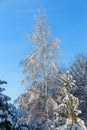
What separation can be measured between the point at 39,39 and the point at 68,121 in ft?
47.4

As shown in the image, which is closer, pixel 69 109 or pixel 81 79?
pixel 69 109

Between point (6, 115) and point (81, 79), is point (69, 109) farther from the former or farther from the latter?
point (81, 79)

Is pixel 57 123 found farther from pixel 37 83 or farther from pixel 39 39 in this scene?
pixel 39 39

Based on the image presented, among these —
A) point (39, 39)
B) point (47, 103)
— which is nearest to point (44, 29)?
point (39, 39)

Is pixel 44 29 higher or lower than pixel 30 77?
higher

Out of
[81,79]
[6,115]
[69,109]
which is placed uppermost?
[81,79]

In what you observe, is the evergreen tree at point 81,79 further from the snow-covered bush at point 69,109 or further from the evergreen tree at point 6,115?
the snow-covered bush at point 69,109

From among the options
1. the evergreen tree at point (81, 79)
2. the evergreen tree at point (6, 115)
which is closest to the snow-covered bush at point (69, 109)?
the evergreen tree at point (6, 115)

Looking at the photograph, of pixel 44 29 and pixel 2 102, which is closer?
pixel 44 29

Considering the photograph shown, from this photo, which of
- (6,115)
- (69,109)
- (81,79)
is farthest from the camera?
(81,79)

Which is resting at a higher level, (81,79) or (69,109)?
(81,79)

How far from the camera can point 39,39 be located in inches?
1081

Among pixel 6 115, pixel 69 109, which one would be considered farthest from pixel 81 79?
pixel 69 109

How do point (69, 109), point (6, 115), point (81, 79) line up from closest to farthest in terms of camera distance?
point (69, 109) → point (6, 115) → point (81, 79)
